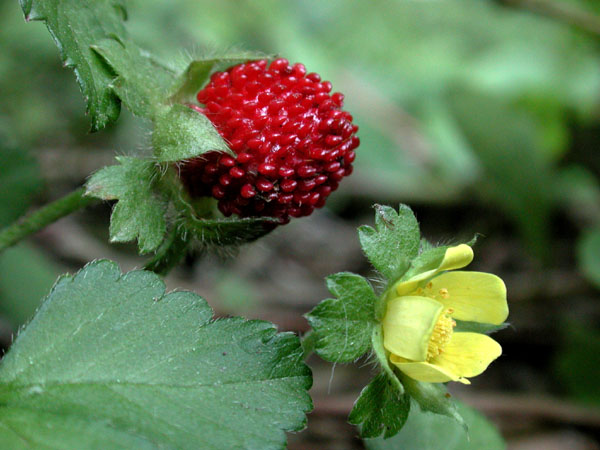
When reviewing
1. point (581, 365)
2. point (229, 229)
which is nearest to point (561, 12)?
point (581, 365)

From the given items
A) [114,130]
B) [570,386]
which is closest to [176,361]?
[570,386]

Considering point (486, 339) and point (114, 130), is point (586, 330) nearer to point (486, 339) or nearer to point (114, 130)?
point (486, 339)

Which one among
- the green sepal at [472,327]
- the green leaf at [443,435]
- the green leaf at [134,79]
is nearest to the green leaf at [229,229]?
the green leaf at [134,79]

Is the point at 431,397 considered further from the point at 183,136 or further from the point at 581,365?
the point at 581,365

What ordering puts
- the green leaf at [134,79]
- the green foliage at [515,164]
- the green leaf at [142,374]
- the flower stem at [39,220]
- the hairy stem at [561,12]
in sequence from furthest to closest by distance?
the green foliage at [515,164]
the hairy stem at [561,12]
the flower stem at [39,220]
the green leaf at [134,79]
the green leaf at [142,374]

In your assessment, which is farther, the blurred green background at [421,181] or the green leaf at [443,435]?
the blurred green background at [421,181]

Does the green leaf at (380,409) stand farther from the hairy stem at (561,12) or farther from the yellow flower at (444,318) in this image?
the hairy stem at (561,12)

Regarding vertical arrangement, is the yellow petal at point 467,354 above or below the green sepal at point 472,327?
above
